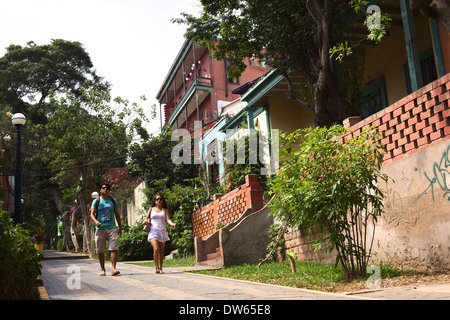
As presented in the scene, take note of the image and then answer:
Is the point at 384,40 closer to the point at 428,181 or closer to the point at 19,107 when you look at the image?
the point at 428,181

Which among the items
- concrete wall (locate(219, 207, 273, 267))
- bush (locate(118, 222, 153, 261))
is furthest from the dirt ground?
bush (locate(118, 222, 153, 261))

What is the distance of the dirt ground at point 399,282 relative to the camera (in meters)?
6.61

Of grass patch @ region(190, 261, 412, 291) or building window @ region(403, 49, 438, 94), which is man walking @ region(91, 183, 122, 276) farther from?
building window @ region(403, 49, 438, 94)

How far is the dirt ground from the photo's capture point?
260 inches

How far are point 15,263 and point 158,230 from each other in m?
5.79

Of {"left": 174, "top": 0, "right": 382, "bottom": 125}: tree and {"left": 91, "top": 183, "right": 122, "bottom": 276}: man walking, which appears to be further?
{"left": 174, "top": 0, "right": 382, "bottom": 125}: tree

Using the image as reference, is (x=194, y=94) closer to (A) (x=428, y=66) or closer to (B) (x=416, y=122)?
(A) (x=428, y=66)

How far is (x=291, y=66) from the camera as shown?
43.3 feet

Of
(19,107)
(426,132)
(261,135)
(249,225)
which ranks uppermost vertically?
(19,107)

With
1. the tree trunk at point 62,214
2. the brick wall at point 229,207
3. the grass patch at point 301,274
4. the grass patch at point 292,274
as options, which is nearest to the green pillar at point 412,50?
the grass patch at point 301,274

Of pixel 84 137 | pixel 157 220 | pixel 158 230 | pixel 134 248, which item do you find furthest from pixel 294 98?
pixel 84 137

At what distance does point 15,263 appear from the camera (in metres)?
4.88
